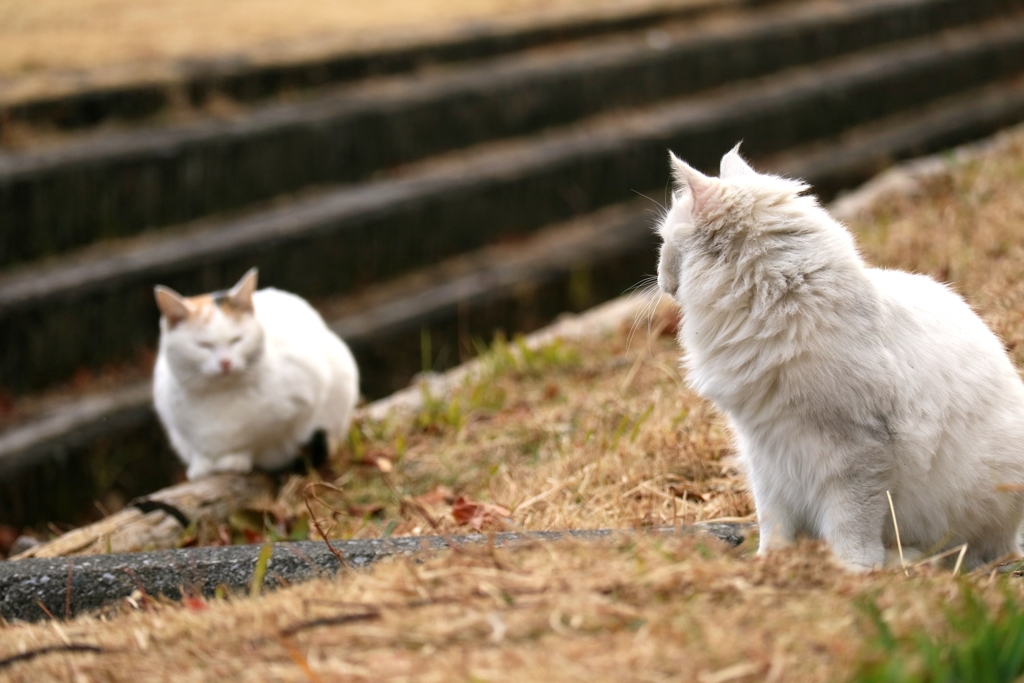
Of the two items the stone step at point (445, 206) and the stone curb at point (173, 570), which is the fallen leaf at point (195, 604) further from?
the stone step at point (445, 206)

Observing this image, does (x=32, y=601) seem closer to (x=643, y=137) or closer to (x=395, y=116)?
(x=395, y=116)

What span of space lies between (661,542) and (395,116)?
548 centimetres

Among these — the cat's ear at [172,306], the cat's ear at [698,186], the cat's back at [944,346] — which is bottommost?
the cat's ear at [172,306]

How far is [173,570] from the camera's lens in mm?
2686

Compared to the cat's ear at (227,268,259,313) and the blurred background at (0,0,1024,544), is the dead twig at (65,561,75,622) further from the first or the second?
the blurred background at (0,0,1024,544)

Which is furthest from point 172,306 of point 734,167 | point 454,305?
point 454,305

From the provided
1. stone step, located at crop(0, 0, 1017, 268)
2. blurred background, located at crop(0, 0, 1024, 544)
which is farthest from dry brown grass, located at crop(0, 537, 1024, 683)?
stone step, located at crop(0, 0, 1017, 268)

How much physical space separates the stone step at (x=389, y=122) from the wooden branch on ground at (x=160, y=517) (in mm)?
2482

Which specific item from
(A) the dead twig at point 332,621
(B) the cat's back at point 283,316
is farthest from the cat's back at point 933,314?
(B) the cat's back at point 283,316

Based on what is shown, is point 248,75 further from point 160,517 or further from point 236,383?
point 160,517

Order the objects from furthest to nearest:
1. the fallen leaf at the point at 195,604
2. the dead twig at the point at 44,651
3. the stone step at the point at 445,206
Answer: the stone step at the point at 445,206 → the fallen leaf at the point at 195,604 → the dead twig at the point at 44,651

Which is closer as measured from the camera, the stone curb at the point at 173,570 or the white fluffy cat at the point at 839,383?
the white fluffy cat at the point at 839,383

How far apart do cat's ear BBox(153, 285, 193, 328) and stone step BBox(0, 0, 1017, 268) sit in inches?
82.4

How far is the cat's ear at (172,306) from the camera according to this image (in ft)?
12.6
